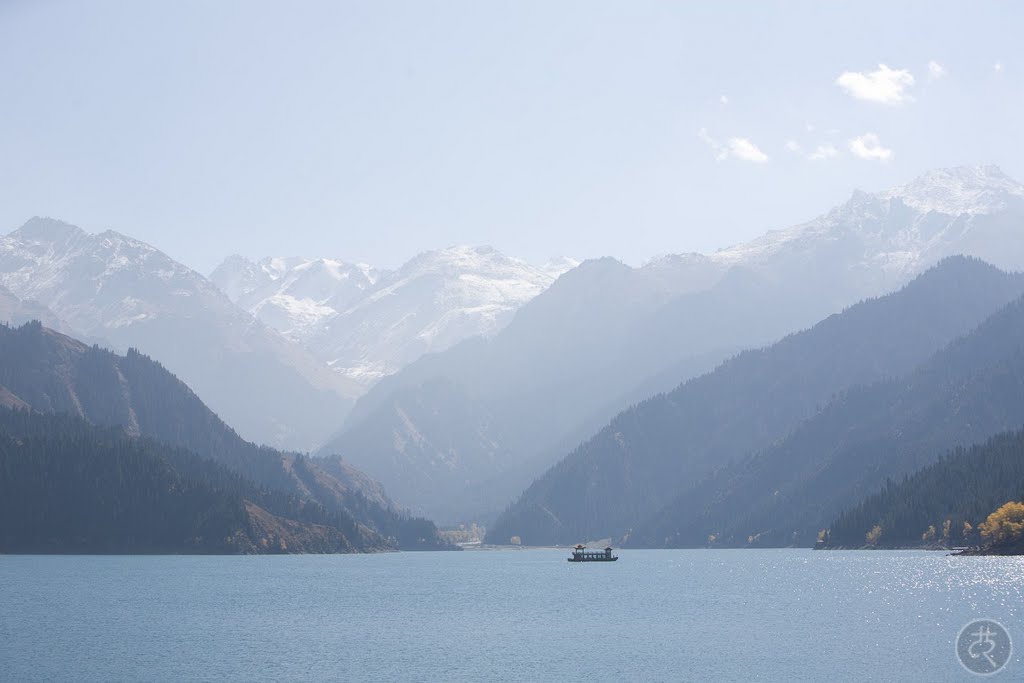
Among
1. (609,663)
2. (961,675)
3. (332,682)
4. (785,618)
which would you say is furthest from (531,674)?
(785,618)

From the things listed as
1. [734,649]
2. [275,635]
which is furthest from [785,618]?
[275,635]

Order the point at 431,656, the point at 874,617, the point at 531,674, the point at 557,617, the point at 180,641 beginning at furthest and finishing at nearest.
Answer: the point at 557,617 → the point at 874,617 → the point at 180,641 → the point at 431,656 → the point at 531,674

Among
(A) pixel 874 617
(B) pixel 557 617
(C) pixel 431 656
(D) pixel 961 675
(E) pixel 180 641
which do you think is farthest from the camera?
(B) pixel 557 617

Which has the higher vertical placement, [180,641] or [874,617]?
[180,641]

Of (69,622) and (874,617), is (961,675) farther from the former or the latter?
(69,622)

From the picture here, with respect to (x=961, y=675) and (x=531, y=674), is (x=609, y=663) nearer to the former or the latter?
(x=531, y=674)

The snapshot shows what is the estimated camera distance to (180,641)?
526 ft

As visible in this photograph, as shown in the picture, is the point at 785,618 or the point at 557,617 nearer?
the point at 785,618

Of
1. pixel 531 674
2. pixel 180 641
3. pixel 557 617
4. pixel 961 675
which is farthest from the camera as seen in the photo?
pixel 557 617

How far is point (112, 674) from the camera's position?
132250mm

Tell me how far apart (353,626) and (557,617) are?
107 ft

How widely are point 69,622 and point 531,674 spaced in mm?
75640

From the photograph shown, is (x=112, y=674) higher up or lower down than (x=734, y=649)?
higher up

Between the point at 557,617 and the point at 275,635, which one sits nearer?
the point at 275,635
